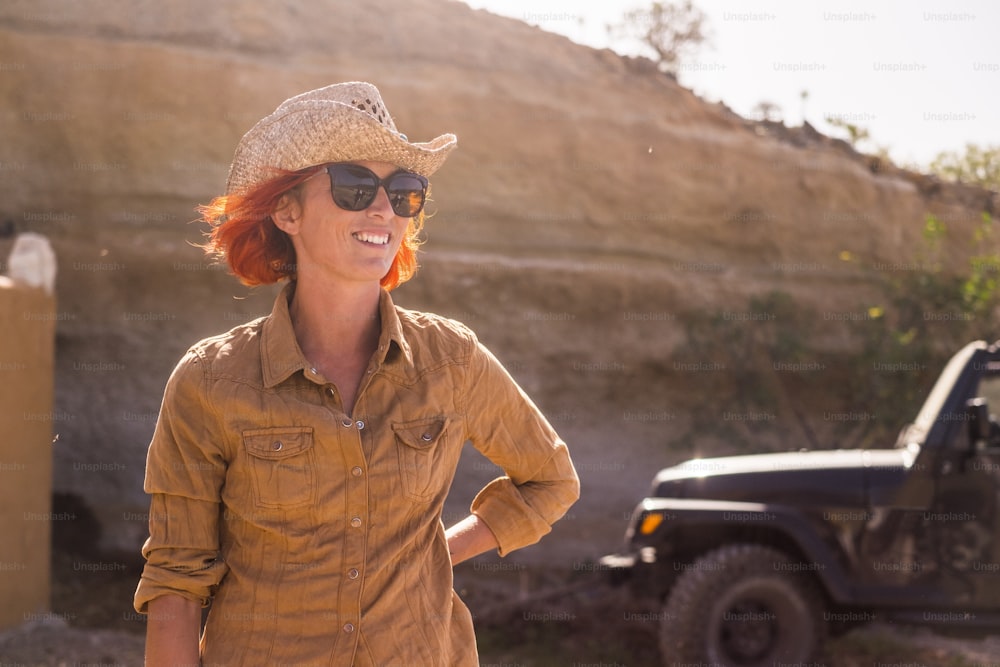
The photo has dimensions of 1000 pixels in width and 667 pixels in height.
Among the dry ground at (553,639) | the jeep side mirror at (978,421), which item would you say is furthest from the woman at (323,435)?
the dry ground at (553,639)

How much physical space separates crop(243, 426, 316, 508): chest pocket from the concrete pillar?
568cm

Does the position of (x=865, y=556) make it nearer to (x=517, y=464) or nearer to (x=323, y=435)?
(x=517, y=464)

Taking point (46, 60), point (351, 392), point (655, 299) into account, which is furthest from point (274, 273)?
point (46, 60)

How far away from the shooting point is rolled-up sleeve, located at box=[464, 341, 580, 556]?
2.35 metres

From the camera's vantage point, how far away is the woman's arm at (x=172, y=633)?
1.94 m

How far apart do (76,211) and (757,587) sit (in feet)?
29.4

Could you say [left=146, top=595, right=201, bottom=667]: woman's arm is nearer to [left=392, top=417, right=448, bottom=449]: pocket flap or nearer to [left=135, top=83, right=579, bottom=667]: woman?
[left=135, top=83, right=579, bottom=667]: woman

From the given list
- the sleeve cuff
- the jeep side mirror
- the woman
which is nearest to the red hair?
the woman

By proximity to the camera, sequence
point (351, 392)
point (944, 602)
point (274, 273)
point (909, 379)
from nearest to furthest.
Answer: point (351, 392) < point (274, 273) < point (944, 602) < point (909, 379)

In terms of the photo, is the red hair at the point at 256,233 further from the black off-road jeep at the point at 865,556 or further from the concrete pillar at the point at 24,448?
the concrete pillar at the point at 24,448

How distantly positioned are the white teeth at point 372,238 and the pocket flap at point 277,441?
0.43 m

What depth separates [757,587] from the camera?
231 inches

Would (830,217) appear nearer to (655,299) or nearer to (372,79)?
(655,299)

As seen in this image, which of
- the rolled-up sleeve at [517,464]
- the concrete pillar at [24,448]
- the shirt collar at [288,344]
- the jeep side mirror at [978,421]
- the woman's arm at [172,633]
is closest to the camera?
the woman's arm at [172,633]
